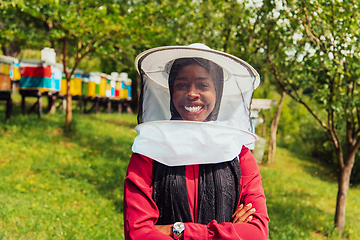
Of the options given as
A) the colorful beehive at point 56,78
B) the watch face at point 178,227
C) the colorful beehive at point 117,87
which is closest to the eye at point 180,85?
the watch face at point 178,227

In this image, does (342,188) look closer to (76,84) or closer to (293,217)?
(293,217)

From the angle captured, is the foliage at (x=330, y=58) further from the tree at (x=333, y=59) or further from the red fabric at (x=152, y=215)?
the red fabric at (x=152, y=215)

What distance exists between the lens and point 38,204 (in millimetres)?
4926

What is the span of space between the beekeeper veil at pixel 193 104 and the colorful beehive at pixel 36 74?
774cm

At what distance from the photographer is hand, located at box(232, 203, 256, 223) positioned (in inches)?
61.4

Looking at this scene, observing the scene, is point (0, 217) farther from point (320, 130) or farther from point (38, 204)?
point (320, 130)

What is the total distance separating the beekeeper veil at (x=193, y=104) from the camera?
148 centimetres

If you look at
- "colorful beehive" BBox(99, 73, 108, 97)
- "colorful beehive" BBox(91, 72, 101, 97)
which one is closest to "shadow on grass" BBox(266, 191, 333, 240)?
"colorful beehive" BBox(91, 72, 101, 97)

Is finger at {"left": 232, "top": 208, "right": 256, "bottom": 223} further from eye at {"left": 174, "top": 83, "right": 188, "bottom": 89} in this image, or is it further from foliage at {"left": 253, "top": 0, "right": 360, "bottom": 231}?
foliage at {"left": 253, "top": 0, "right": 360, "bottom": 231}

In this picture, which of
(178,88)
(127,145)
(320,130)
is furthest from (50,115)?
(320,130)

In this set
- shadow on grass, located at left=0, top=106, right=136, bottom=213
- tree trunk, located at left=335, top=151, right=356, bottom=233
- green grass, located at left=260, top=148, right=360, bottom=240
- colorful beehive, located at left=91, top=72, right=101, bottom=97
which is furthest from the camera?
colorful beehive, located at left=91, top=72, right=101, bottom=97

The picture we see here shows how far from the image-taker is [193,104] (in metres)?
1.60

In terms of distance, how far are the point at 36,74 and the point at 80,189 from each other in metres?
4.48

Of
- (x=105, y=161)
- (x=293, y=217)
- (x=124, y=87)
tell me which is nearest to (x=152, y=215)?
(x=293, y=217)
